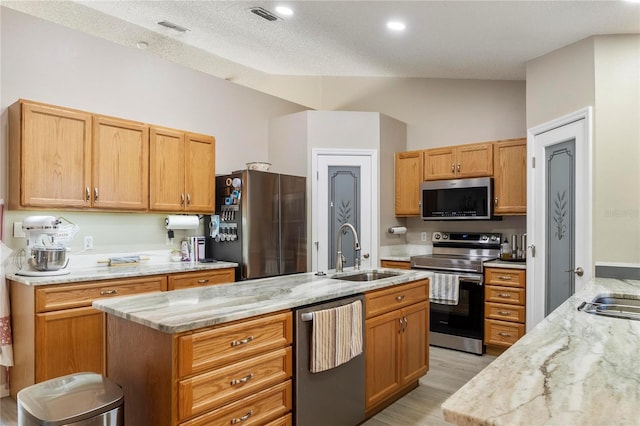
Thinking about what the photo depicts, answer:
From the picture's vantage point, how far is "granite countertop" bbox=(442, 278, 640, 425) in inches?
32.6

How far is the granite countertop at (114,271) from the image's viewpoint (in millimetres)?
2791

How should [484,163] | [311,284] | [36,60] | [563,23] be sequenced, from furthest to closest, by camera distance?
[484,163], [36,60], [563,23], [311,284]

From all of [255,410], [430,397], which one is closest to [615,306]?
[430,397]

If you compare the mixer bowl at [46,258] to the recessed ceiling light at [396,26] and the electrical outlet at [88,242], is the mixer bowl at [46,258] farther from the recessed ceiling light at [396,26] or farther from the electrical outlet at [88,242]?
the recessed ceiling light at [396,26]

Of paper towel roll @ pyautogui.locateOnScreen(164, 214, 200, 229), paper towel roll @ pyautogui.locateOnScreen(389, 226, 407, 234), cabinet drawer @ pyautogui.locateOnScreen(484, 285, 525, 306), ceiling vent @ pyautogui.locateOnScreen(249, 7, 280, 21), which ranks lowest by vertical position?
cabinet drawer @ pyautogui.locateOnScreen(484, 285, 525, 306)

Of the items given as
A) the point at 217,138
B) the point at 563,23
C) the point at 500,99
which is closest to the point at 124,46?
the point at 217,138

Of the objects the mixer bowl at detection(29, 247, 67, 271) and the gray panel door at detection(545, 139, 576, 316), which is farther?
the gray panel door at detection(545, 139, 576, 316)

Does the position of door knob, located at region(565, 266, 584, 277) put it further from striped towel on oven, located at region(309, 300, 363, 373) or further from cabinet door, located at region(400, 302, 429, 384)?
striped towel on oven, located at region(309, 300, 363, 373)

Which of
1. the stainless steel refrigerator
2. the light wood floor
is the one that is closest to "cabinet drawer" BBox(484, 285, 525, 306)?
the light wood floor

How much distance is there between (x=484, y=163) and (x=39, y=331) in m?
4.27

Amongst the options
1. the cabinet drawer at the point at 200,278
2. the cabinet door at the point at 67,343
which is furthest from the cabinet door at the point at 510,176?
the cabinet door at the point at 67,343

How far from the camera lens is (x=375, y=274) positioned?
329 cm

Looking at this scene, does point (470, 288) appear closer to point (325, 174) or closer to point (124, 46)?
point (325, 174)

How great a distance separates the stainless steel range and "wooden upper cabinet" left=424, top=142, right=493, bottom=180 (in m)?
0.77
